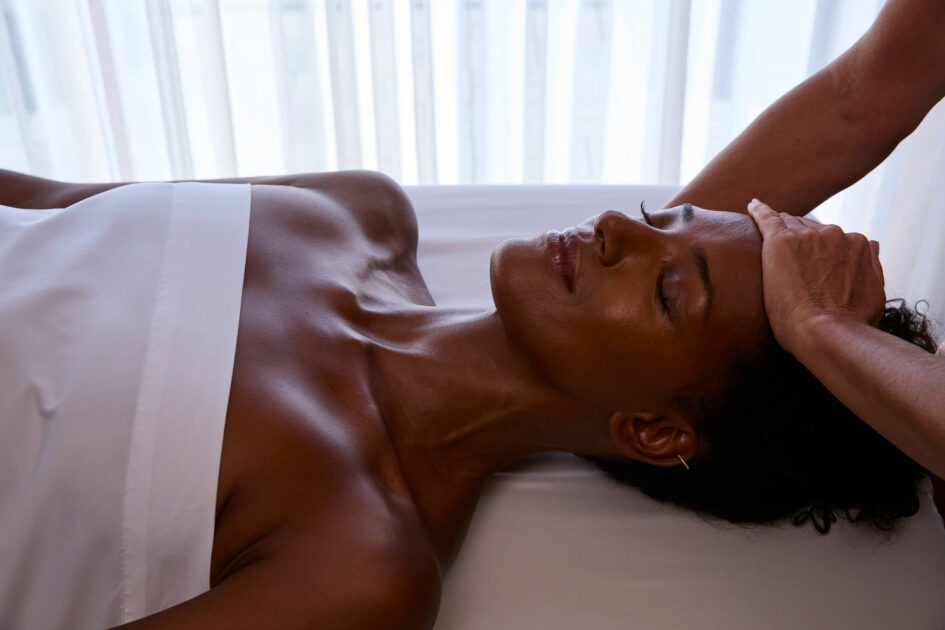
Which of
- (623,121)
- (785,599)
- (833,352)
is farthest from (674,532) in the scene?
(623,121)

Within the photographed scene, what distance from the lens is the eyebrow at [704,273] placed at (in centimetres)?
116

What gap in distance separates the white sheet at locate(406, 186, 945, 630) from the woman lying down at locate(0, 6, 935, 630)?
0.04 meters

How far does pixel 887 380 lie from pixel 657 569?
490 mm

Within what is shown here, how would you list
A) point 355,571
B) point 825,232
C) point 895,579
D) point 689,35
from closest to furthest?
point 355,571 → point 825,232 → point 895,579 → point 689,35

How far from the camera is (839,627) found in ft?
4.02

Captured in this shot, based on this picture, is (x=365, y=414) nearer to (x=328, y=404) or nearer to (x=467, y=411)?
(x=328, y=404)

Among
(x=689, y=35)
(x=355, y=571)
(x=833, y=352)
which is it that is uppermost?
(x=689, y=35)

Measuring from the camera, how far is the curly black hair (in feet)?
3.91

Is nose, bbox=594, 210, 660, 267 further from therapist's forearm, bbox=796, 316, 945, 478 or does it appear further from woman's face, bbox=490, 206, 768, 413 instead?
therapist's forearm, bbox=796, 316, 945, 478

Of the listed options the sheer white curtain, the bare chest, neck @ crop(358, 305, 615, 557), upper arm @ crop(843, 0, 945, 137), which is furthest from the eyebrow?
the sheer white curtain

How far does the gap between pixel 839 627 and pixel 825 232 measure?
590 mm

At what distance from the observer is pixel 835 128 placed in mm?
1577

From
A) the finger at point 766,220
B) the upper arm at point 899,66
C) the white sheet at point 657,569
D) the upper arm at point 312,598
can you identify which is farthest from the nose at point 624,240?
the upper arm at point 899,66

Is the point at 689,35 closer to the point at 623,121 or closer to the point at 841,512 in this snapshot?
the point at 623,121
